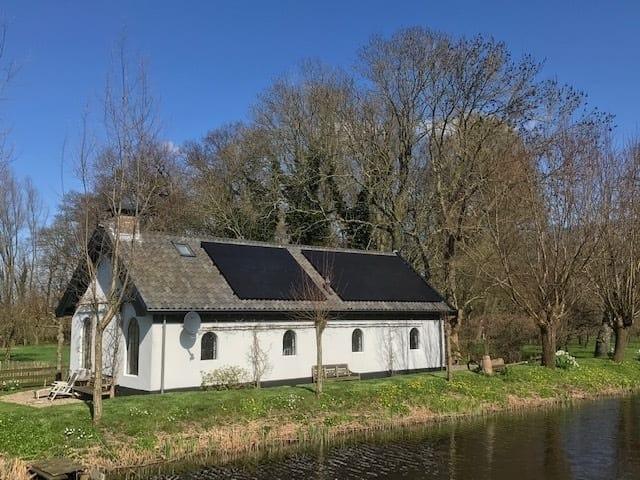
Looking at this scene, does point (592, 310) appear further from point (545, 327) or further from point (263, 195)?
point (263, 195)

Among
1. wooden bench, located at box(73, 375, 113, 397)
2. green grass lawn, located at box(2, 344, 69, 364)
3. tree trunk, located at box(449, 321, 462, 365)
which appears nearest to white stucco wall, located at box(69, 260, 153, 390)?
wooden bench, located at box(73, 375, 113, 397)

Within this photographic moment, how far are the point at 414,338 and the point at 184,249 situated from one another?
1065 cm

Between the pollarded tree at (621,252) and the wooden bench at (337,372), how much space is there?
14.3 m

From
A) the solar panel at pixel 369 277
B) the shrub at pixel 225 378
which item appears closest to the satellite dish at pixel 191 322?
the shrub at pixel 225 378

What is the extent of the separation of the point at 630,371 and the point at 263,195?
23.7 meters

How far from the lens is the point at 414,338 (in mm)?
27047

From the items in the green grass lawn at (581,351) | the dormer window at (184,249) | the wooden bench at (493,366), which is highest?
the dormer window at (184,249)

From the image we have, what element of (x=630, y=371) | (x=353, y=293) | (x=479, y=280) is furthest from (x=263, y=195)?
(x=630, y=371)

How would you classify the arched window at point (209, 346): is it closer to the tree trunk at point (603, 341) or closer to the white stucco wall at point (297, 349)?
the white stucco wall at point (297, 349)

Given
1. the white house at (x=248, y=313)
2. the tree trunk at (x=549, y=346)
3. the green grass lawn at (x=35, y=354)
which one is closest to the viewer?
the white house at (x=248, y=313)

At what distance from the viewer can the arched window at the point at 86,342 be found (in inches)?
910

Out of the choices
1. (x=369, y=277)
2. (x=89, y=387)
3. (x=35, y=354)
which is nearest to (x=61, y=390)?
(x=89, y=387)

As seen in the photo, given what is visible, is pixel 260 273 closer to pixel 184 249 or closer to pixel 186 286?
pixel 184 249

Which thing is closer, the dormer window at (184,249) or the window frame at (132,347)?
the window frame at (132,347)
